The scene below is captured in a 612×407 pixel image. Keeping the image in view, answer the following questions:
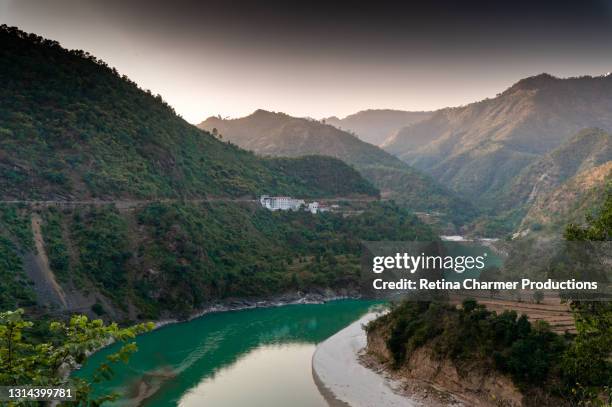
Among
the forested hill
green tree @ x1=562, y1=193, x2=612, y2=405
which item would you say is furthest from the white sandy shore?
the forested hill

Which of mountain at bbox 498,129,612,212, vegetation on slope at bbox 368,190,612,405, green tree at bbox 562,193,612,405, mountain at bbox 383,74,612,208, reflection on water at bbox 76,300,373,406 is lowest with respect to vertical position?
reflection on water at bbox 76,300,373,406

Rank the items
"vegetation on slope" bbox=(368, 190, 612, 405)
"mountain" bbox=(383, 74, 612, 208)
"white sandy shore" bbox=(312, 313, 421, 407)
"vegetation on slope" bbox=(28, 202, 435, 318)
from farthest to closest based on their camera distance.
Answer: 1. "mountain" bbox=(383, 74, 612, 208)
2. "vegetation on slope" bbox=(28, 202, 435, 318)
3. "white sandy shore" bbox=(312, 313, 421, 407)
4. "vegetation on slope" bbox=(368, 190, 612, 405)

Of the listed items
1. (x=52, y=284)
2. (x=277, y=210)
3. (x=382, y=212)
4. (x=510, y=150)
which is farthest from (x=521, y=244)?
(x=510, y=150)

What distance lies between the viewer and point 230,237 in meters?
48.4

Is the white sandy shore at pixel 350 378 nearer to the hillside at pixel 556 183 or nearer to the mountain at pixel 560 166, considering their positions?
the hillside at pixel 556 183

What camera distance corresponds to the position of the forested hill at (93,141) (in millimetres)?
40188

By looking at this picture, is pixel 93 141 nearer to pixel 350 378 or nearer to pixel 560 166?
pixel 350 378

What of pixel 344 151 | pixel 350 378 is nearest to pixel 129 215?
pixel 350 378

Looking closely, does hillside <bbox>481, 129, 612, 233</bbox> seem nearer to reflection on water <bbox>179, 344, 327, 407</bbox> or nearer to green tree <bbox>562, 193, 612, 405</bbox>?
reflection on water <bbox>179, 344, 327, 407</bbox>

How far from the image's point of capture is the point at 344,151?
11994cm

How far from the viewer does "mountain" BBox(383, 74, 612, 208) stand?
408ft

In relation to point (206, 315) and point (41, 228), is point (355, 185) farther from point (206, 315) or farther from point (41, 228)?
point (41, 228)

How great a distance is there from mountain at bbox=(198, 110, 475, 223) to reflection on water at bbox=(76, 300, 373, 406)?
5955 centimetres

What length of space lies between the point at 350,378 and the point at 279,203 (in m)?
37.9
